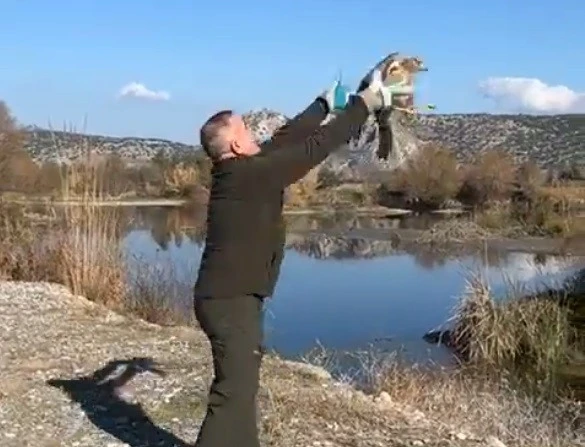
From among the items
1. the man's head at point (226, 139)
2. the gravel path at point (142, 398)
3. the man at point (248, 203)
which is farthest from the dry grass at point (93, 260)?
the man's head at point (226, 139)

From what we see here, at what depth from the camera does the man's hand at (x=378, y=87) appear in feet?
17.8

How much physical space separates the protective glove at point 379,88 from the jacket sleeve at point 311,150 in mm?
44

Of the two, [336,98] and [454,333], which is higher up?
[336,98]

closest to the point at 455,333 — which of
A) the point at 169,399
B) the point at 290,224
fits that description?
the point at 169,399

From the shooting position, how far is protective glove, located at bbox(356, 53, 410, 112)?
544cm

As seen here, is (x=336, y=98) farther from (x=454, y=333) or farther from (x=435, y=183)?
(x=435, y=183)

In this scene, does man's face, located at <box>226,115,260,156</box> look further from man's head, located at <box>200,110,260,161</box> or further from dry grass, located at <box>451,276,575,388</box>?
dry grass, located at <box>451,276,575,388</box>

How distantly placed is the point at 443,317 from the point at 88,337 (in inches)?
382

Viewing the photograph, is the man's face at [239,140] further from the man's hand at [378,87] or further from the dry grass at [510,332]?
the dry grass at [510,332]

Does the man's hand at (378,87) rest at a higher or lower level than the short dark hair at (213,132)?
higher

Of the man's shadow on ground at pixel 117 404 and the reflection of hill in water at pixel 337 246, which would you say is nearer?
the man's shadow on ground at pixel 117 404

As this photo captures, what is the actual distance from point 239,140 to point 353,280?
19.6m

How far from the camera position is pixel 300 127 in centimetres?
561

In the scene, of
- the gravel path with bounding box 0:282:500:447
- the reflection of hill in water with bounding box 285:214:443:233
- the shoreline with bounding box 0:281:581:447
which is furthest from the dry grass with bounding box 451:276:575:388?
the reflection of hill in water with bounding box 285:214:443:233
